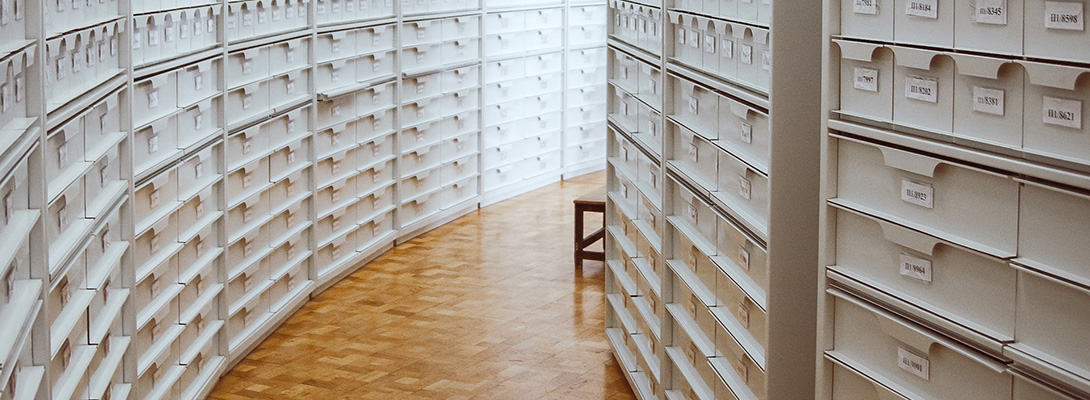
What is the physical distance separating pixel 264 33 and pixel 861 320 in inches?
123

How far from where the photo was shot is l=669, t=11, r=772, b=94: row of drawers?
8.61 ft

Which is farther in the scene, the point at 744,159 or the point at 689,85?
the point at 689,85

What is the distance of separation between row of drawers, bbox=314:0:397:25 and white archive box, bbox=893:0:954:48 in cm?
355

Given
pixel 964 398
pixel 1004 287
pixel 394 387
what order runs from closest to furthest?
pixel 1004 287
pixel 964 398
pixel 394 387

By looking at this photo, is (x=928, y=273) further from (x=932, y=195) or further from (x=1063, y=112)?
(x=1063, y=112)

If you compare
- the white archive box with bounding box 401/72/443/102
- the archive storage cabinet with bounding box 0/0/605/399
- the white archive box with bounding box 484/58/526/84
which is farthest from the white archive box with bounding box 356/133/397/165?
the white archive box with bounding box 484/58/526/84

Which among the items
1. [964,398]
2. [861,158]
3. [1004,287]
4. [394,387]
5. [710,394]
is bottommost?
[394,387]

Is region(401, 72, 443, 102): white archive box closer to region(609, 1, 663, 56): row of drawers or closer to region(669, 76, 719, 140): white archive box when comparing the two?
region(609, 1, 663, 56): row of drawers

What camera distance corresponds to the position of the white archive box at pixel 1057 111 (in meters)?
1.53

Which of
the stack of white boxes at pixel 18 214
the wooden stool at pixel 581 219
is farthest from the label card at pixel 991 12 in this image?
the wooden stool at pixel 581 219

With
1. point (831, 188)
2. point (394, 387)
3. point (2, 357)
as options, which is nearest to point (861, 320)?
point (831, 188)

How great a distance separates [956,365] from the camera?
1.87 meters

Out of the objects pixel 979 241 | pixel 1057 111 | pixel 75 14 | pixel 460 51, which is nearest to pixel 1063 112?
pixel 1057 111

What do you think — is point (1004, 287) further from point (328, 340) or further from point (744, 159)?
point (328, 340)
